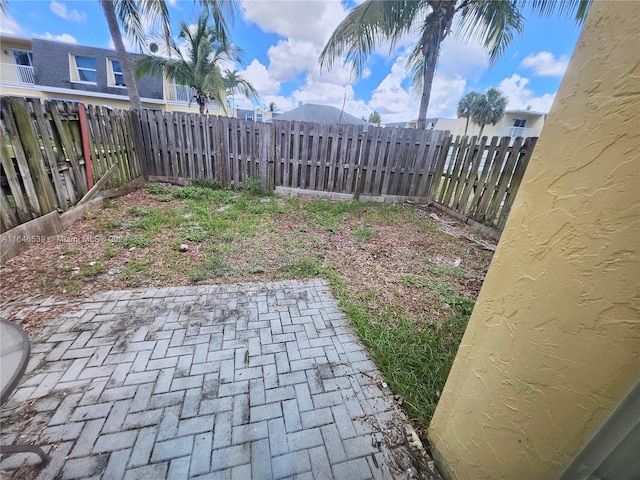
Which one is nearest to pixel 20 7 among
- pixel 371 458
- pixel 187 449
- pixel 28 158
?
pixel 28 158

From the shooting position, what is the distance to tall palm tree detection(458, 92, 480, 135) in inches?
1007

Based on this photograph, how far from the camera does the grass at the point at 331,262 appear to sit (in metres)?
2.18

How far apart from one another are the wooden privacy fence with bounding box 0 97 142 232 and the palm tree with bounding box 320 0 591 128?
5763 mm

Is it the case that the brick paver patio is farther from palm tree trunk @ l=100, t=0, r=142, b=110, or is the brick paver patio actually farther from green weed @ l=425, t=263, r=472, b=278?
palm tree trunk @ l=100, t=0, r=142, b=110

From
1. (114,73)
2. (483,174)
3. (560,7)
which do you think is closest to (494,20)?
(560,7)

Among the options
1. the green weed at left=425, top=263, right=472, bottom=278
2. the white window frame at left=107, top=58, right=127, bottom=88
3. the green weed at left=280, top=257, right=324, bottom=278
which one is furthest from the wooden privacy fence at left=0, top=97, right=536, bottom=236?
the white window frame at left=107, top=58, right=127, bottom=88

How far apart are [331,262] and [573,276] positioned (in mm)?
2837

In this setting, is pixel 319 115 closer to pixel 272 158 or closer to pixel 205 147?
pixel 272 158

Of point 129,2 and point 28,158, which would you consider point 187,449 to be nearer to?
point 28,158

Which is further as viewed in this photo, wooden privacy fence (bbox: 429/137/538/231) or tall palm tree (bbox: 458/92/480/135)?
tall palm tree (bbox: 458/92/480/135)

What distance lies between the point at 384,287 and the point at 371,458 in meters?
1.80

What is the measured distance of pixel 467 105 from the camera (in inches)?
1024

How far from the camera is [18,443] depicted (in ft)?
4.36

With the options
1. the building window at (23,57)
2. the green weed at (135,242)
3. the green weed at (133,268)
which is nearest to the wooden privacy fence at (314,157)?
the green weed at (135,242)
